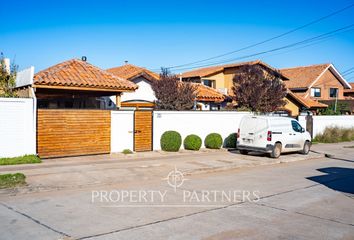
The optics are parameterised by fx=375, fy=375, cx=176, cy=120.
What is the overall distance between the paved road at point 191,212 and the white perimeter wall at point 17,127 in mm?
5145

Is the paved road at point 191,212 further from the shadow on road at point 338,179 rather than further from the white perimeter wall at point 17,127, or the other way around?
the white perimeter wall at point 17,127

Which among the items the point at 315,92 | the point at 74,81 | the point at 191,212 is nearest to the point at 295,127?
the point at 74,81

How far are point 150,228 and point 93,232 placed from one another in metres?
0.99

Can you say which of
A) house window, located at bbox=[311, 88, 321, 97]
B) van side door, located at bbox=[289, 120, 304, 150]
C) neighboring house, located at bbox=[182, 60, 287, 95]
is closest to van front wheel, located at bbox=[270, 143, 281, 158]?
van side door, located at bbox=[289, 120, 304, 150]

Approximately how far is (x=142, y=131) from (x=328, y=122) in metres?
18.0

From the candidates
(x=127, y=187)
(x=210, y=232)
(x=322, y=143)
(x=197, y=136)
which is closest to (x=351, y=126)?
(x=322, y=143)

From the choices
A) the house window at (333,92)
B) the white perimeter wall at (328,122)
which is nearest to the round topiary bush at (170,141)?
the white perimeter wall at (328,122)

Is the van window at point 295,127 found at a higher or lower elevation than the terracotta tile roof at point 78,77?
lower

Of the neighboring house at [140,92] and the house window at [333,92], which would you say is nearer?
the neighboring house at [140,92]

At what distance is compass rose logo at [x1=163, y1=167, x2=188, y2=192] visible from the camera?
1089 cm

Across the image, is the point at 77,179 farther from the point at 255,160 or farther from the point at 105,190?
the point at 255,160

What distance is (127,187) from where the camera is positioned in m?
10.5

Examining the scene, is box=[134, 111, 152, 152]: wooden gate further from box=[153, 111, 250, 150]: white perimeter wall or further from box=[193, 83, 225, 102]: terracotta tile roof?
box=[193, 83, 225, 102]: terracotta tile roof

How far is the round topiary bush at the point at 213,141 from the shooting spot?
67.4 feet
